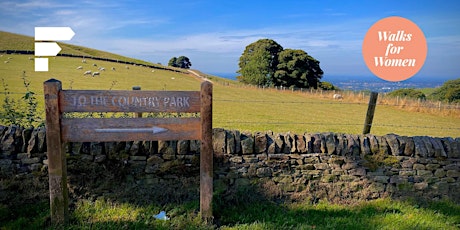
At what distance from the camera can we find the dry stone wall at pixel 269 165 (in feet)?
14.5

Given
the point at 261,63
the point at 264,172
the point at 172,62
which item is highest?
the point at 172,62

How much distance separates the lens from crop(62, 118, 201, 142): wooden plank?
3713 millimetres

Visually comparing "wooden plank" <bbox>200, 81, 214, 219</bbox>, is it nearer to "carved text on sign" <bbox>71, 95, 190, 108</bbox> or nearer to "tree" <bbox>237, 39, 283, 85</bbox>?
"carved text on sign" <bbox>71, 95, 190, 108</bbox>

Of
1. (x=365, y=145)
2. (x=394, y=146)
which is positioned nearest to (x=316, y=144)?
(x=365, y=145)

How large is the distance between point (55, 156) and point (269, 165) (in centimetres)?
281

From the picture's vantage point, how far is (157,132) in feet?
12.5

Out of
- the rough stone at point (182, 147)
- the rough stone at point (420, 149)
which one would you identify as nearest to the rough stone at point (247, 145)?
the rough stone at point (182, 147)

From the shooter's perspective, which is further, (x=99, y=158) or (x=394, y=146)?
(x=394, y=146)

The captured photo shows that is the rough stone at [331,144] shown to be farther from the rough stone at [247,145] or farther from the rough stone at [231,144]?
the rough stone at [231,144]

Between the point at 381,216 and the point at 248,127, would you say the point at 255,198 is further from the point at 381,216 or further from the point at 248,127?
the point at 248,127

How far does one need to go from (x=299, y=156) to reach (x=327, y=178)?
1.77ft

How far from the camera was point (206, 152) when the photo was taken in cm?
387

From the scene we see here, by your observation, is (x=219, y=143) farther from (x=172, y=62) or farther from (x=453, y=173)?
(x=172, y=62)

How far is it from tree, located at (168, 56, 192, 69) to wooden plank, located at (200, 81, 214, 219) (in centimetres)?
7660
